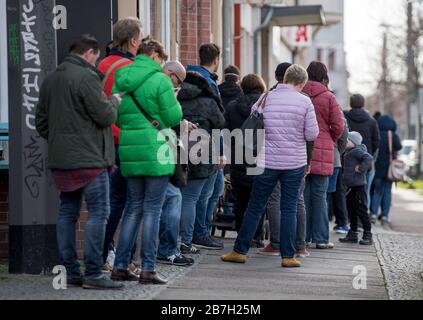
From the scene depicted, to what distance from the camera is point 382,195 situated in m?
19.8

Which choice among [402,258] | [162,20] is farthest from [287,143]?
[162,20]

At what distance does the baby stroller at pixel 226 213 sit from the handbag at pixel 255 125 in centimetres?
240

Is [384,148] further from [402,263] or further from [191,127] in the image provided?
[191,127]

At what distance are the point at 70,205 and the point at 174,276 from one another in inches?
51.0

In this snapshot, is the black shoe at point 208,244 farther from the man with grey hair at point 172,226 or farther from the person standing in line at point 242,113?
the man with grey hair at point 172,226

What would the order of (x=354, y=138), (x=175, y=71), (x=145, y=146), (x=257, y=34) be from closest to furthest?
(x=145, y=146), (x=175, y=71), (x=354, y=138), (x=257, y=34)

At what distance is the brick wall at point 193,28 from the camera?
1655 cm

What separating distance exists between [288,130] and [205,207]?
165cm

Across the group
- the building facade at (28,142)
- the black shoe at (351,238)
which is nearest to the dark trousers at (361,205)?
the black shoe at (351,238)
